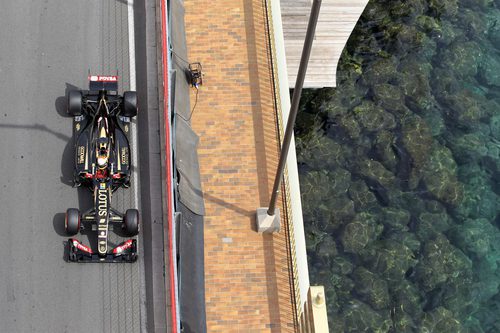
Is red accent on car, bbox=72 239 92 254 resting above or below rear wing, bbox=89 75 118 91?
below

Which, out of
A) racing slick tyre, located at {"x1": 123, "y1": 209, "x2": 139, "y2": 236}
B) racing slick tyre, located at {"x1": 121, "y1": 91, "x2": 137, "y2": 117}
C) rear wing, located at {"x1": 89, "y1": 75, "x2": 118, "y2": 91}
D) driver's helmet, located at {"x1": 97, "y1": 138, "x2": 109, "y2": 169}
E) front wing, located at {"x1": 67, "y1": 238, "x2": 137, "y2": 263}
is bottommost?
front wing, located at {"x1": 67, "y1": 238, "x2": 137, "y2": 263}

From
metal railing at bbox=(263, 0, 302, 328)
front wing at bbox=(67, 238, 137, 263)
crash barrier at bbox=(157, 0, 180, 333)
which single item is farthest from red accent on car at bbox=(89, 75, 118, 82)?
metal railing at bbox=(263, 0, 302, 328)

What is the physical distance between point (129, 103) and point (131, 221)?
3442 mm

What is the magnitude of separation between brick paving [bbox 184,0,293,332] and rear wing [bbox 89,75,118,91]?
2966 millimetres

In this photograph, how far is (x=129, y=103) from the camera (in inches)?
695

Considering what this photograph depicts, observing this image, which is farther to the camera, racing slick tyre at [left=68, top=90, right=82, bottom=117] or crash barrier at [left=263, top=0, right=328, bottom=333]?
racing slick tyre at [left=68, top=90, right=82, bottom=117]

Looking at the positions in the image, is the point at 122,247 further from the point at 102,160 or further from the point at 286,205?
the point at 286,205

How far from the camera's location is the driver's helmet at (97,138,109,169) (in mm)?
16781

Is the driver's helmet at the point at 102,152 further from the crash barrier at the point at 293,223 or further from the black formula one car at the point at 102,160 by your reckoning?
the crash barrier at the point at 293,223

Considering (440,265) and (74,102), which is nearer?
(74,102)

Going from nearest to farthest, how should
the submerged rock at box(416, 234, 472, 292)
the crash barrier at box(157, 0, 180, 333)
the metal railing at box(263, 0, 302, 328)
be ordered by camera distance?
the crash barrier at box(157, 0, 180, 333), the metal railing at box(263, 0, 302, 328), the submerged rock at box(416, 234, 472, 292)

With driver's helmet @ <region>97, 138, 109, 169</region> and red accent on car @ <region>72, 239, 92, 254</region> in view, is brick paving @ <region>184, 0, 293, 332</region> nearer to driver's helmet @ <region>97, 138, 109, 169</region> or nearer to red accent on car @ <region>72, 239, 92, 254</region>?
driver's helmet @ <region>97, 138, 109, 169</region>

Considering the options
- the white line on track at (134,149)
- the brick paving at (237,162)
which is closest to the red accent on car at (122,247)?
the white line on track at (134,149)

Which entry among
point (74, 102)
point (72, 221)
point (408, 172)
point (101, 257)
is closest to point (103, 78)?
point (74, 102)
